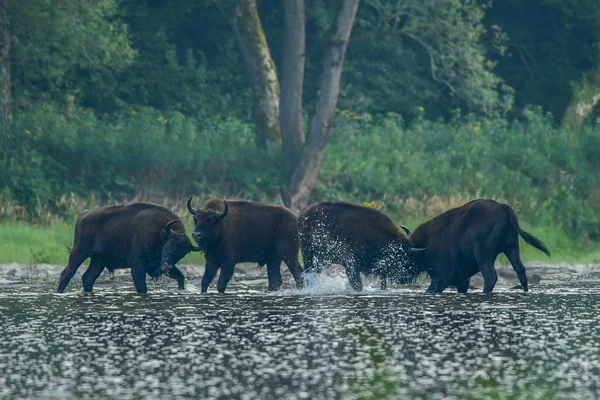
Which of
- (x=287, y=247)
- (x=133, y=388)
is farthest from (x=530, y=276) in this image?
(x=133, y=388)

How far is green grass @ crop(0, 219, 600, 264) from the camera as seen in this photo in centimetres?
2398

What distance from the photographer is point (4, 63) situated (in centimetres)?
3111

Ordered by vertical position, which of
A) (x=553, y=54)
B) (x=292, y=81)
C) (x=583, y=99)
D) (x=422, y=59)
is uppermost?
(x=553, y=54)

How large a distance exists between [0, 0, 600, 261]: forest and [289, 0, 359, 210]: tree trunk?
0.12 ft

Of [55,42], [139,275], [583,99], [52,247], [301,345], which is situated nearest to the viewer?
[301,345]

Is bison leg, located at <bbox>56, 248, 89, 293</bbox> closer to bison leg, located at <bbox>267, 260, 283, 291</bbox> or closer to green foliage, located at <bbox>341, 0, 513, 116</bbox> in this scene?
bison leg, located at <bbox>267, 260, 283, 291</bbox>

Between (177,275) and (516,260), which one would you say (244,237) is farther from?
(516,260)

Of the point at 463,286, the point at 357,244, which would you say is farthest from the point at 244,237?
the point at 463,286

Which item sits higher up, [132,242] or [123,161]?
[123,161]

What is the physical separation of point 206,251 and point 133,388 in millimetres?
8535

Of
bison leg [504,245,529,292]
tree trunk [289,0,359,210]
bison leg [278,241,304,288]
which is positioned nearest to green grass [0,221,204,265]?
bison leg [278,241,304,288]

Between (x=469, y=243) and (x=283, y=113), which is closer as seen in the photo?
(x=469, y=243)

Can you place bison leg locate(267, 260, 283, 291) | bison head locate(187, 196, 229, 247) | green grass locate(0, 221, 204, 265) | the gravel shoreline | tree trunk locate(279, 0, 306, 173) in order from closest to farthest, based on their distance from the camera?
bison head locate(187, 196, 229, 247) < bison leg locate(267, 260, 283, 291) < the gravel shoreline < green grass locate(0, 221, 204, 265) < tree trunk locate(279, 0, 306, 173)

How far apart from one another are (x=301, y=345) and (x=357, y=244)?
609 centimetres
